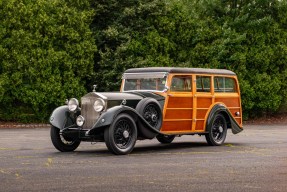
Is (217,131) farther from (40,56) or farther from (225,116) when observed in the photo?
(40,56)

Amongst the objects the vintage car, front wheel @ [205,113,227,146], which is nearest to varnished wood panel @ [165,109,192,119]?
the vintage car

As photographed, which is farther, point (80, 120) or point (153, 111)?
point (153, 111)

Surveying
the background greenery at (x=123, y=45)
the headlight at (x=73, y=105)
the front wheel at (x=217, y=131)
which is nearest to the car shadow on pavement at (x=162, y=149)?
the front wheel at (x=217, y=131)

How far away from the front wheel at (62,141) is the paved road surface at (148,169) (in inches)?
7.2

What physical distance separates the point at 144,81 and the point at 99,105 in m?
2.12

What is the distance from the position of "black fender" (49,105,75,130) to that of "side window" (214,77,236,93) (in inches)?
166

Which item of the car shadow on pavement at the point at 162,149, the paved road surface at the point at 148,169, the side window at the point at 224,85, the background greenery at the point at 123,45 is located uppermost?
the background greenery at the point at 123,45

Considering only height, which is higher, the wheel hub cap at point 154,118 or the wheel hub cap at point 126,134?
the wheel hub cap at point 154,118

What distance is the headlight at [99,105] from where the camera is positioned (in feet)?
42.3

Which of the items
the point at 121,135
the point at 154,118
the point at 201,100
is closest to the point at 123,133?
the point at 121,135

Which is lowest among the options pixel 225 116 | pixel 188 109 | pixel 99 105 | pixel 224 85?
pixel 225 116

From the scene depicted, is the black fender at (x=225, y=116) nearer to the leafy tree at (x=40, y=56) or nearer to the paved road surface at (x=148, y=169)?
the paved road surface at (x=148, y=169)

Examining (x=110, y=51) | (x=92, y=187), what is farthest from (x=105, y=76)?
(x=92, y=187)

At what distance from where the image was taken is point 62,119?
1340 cm
